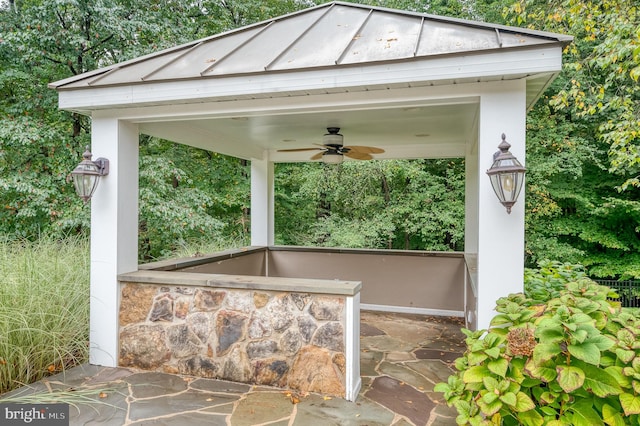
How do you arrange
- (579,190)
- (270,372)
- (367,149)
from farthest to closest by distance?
(579,190)
(367,149)
(270,372)

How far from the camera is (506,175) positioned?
2.70m

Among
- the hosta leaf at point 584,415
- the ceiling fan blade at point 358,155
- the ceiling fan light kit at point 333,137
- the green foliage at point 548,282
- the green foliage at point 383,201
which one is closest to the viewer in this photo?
the hosta leaf at point 584,415

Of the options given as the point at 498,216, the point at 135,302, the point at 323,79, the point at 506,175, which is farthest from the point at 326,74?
the point at 135,302

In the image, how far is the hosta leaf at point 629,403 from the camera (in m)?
1.86

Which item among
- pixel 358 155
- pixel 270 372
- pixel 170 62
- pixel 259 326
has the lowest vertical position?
pixel 270 372

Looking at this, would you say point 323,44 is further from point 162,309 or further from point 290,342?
point 162,309

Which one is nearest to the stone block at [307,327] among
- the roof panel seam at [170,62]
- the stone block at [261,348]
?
the stone block at [261,348]

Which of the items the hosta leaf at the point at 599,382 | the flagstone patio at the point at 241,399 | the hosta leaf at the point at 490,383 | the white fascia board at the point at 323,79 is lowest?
the flagstone patio at the point at 241,399

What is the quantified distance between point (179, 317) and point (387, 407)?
6.64ft

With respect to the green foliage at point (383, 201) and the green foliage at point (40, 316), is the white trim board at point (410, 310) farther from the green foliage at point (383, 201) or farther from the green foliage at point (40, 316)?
the green foliage at point (383, 201)

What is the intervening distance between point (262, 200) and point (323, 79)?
4.07 metres

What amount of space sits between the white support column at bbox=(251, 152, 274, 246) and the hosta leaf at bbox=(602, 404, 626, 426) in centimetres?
562

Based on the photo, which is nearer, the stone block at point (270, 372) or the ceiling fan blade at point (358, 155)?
the stone block at point (270, 372)

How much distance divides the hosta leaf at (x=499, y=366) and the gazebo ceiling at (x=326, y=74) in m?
1.89
